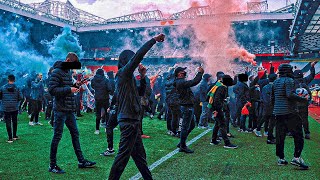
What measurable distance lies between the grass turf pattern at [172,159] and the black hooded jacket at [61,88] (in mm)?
1081

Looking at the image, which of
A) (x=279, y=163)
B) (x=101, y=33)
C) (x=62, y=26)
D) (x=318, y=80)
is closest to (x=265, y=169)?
(x=279, y=163)

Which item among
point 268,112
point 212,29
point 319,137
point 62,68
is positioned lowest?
point 319,137

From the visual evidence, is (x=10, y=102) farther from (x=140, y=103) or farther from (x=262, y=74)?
(x=262, y=74)

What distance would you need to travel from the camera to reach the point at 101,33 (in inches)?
2215

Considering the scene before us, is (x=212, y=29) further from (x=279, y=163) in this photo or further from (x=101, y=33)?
(x=279, y=163)

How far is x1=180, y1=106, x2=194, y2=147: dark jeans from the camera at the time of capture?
7359 mm

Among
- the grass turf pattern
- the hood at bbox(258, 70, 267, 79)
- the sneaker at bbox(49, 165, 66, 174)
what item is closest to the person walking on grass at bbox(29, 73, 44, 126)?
the grass turf pattern

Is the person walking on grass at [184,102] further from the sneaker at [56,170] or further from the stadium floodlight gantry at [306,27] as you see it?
the stadium floodlight gantry at [306,27]

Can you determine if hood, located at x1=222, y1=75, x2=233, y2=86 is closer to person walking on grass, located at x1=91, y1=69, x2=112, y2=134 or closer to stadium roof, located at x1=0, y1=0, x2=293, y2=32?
person walking on grass, located at x1=91, y1=69, x2=112, y2=134

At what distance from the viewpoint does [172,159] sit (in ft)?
21.8

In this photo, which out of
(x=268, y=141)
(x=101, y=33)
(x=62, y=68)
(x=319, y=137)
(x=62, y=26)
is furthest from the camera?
(x=101, y=33)

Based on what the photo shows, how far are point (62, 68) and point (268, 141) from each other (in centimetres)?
553

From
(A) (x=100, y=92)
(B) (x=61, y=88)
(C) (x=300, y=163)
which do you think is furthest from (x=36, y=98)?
(C) (x=300, y=163)

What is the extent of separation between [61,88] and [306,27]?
24.6 meters
